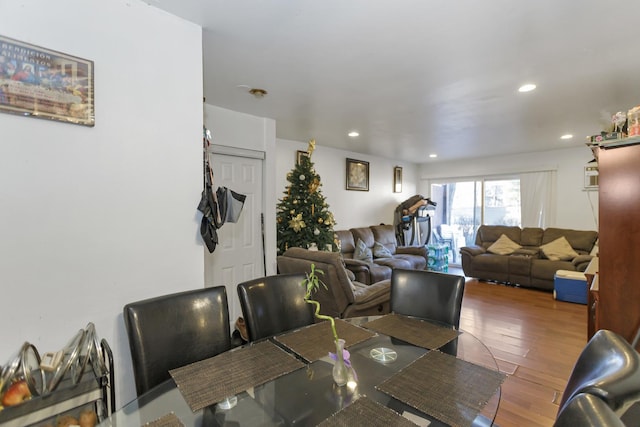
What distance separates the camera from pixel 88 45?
4.62 feet

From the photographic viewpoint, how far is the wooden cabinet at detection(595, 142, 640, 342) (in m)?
1.65

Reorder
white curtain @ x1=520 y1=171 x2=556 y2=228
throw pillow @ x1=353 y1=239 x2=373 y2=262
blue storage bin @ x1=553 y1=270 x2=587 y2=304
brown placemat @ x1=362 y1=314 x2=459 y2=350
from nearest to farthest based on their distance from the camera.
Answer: brown placemat @ x1=362 y1=314 x2=459 y2=350
blue storage bin @ x1=553 y1=270 x2=587 y2=304
throw pillow @ x1=353 y1=239 x2=373 y2=262
white curtain @ x1=520 y1=171 x2=556 y2=228

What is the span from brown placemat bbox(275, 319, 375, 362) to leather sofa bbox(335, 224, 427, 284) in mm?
2556

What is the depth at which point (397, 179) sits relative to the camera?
6.77 metres

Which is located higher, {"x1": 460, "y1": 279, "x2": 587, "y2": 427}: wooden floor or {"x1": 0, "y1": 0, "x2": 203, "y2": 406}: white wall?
{"x1": 0, "y1": 0, "x2": 203, "y2": 406}: white wall

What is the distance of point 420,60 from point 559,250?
15.3 ft

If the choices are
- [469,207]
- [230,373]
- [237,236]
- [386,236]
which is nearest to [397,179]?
[386,236]

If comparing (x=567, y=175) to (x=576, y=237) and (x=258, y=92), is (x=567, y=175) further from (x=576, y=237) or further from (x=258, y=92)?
(x=258, y=92)

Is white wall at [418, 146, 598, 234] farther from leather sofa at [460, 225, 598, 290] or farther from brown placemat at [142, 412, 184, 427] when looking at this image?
brown placemat at [142, 412, 184, 427]

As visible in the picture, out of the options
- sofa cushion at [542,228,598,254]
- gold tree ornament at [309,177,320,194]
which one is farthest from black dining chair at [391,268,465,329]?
sofa cushion at [542,228,598,254]

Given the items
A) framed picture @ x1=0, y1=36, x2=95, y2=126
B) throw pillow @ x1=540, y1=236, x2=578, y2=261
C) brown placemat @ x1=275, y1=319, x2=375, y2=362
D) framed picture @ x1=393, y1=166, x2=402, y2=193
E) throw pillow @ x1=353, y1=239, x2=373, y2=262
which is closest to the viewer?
framed picture @ x1=0, y1=36, x2=95, y2=126

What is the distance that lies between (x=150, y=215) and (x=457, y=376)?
1.63 m

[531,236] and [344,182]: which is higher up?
[344,182]

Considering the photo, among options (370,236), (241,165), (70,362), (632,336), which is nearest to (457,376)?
(632,336)
